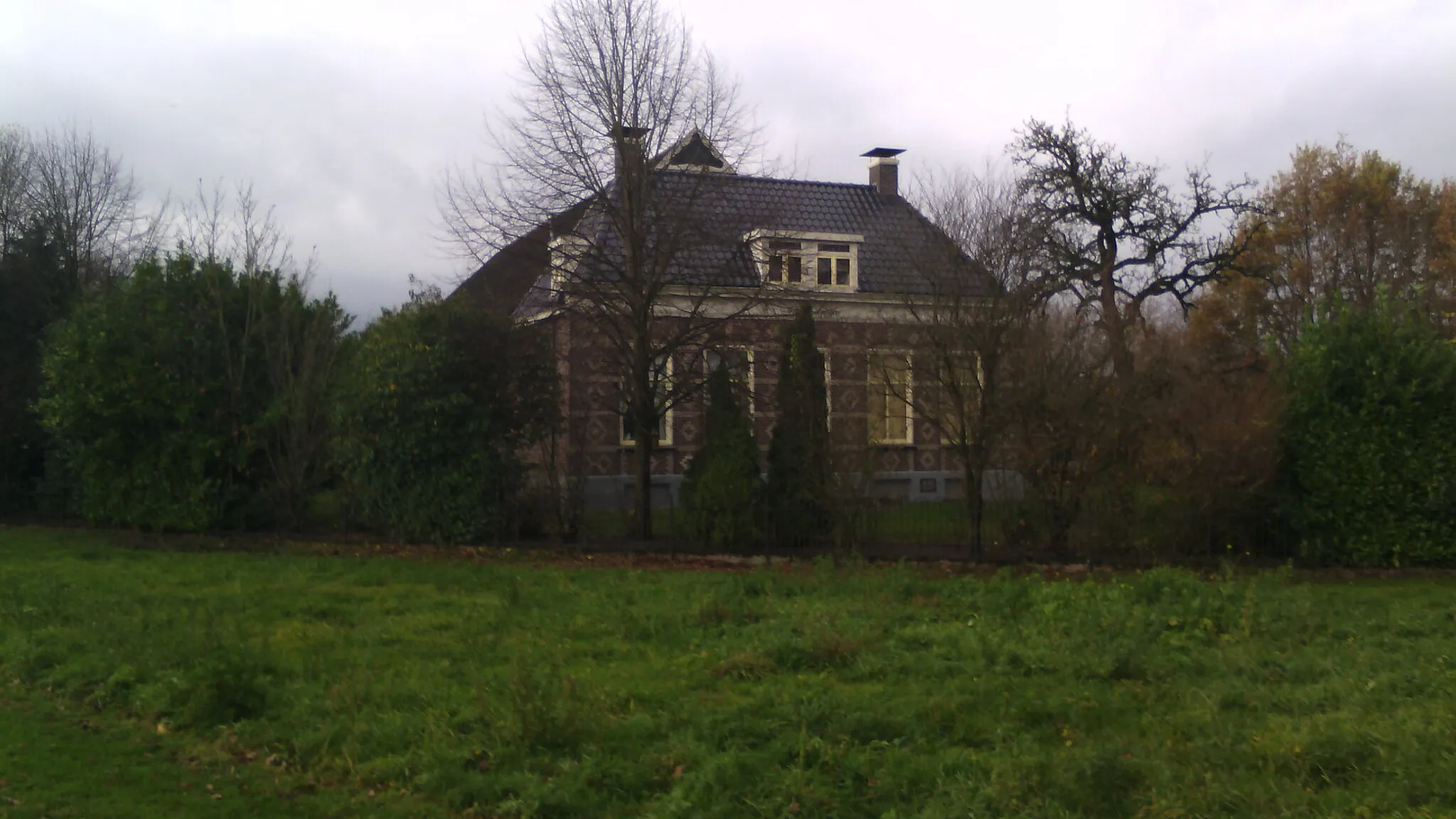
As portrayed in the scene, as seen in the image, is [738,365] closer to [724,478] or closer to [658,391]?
[658,391]

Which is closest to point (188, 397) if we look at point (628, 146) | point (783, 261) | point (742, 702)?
point (628, 146)

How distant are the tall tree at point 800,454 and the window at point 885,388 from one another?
708mm

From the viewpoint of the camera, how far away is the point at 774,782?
19.9 feet

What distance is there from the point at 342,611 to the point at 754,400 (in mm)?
8952

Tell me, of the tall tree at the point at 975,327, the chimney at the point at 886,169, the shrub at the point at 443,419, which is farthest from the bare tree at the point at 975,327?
the chimney at the point at 886,169

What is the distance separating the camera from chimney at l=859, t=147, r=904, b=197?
3102 centimetres

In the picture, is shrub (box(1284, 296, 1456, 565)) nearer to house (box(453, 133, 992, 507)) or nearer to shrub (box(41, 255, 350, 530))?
house (box(453, 133, 992, 507))

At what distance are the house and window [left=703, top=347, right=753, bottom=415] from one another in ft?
0.10

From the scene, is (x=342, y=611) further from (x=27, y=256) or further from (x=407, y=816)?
(x=27, y=256)

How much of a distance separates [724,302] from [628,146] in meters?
3.27

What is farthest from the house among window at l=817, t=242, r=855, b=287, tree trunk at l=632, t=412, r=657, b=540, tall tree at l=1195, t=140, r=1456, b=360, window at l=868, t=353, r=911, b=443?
tall tree at l=1195, t=140, r=1456, b=360

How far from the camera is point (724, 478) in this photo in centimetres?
1670

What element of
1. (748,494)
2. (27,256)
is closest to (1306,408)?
(748,494)

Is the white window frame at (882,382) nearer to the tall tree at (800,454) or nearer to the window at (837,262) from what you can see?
the tall tree at (800,454)
